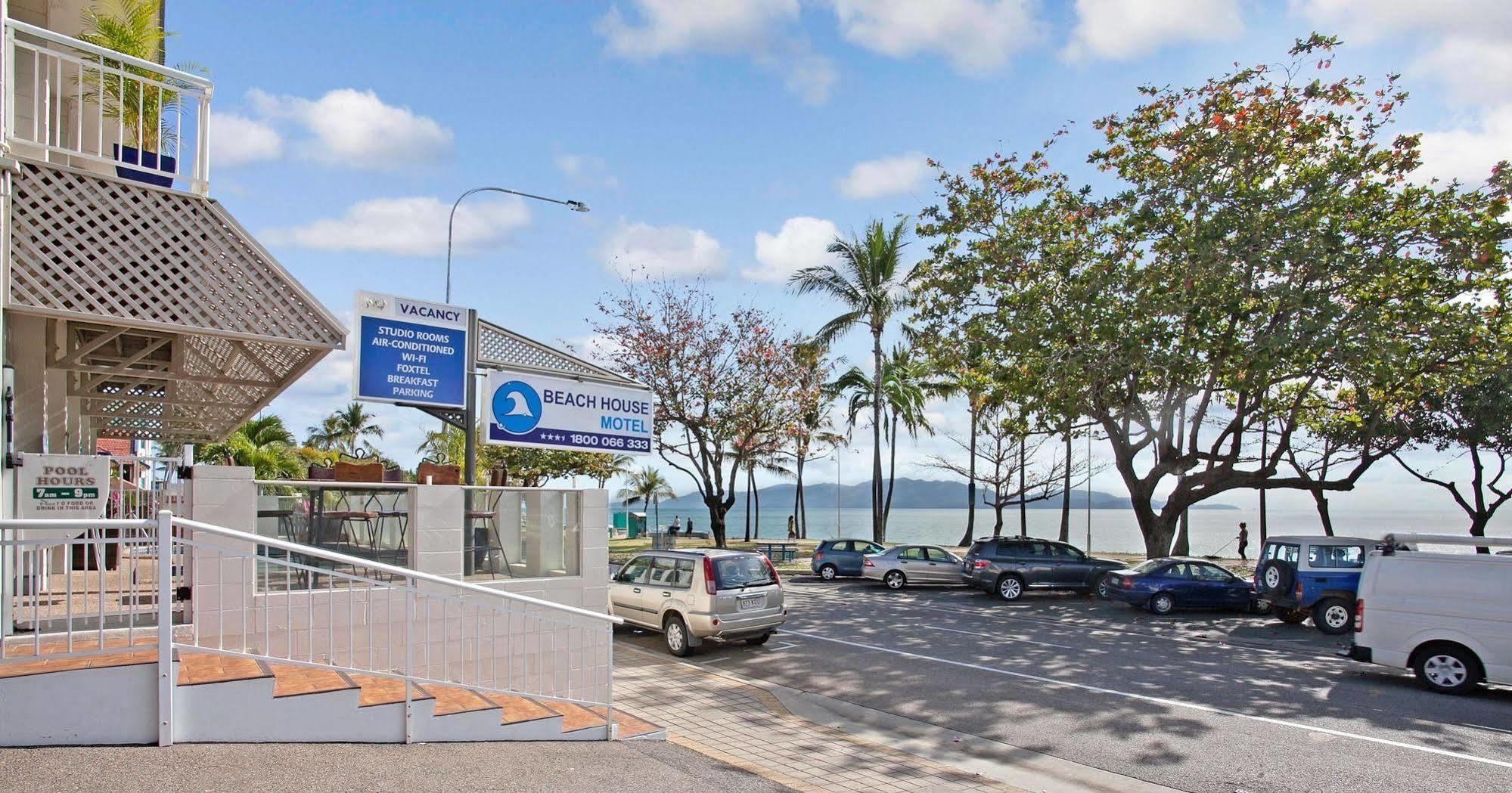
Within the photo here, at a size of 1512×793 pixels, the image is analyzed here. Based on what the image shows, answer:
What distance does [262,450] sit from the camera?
36750 millimetres

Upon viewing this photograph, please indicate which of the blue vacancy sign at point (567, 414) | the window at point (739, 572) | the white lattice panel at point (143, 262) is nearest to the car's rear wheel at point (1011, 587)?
the window at point (739, 572)

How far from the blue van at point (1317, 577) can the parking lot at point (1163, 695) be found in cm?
43

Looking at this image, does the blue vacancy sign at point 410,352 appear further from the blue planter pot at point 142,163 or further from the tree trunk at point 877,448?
the tree trunk at point 877,448

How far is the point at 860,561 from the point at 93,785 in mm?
24697

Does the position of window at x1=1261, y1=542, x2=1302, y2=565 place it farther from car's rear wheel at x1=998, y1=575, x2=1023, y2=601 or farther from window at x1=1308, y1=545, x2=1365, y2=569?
car's rear wheel at x1=998, y1=575, x2=1023, y2=601

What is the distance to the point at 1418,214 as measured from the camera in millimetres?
19422

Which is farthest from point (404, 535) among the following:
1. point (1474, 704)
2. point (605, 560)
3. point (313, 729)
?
point (1474, 704)

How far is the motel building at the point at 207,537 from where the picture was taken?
5.64m

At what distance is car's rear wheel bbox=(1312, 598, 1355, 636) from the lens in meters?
16.9

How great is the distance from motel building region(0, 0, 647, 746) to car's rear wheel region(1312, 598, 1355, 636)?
1320 centimetres

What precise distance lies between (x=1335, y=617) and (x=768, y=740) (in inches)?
496

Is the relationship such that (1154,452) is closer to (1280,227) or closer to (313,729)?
(1280,227)

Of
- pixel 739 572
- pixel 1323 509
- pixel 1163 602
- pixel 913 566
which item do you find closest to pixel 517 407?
pixel 739 572

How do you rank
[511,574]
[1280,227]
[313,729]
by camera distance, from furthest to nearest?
1. [1280,227]
2. [511,574]
3. [313,729]
